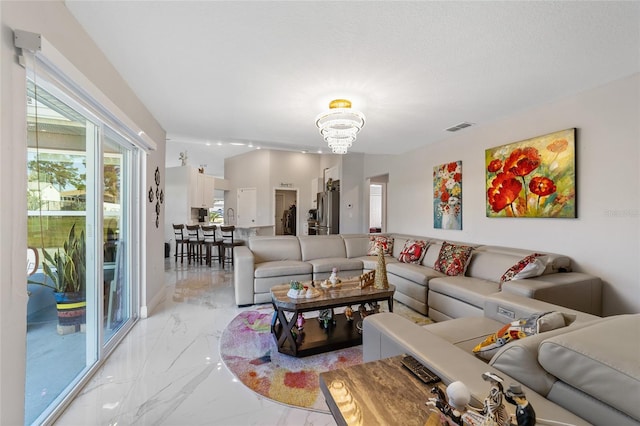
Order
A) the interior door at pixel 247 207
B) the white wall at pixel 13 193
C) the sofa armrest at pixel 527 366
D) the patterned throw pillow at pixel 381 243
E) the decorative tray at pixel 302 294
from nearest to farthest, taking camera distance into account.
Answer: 1. the sofa armrest at pixel 527 366
2. the white wall at pixel 13 193
3. the decorative tray at pixel 302 294
4. the patterned throw pillow at pixel 381 243
5. the interior door at pixel 247 207

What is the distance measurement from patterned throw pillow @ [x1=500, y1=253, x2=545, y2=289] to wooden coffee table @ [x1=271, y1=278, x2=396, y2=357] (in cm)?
118

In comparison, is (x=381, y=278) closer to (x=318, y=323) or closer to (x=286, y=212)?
(x=318, y=323)

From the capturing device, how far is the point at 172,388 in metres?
1.94

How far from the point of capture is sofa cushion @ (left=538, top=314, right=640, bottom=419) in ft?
2.41

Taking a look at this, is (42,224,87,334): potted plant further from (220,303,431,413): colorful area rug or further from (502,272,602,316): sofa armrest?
(502,272,602,316): sofa armrest

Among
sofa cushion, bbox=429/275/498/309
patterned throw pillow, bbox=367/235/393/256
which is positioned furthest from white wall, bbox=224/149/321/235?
sofa cushion, bbox=429/275/498/309

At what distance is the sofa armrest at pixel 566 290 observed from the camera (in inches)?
89.7

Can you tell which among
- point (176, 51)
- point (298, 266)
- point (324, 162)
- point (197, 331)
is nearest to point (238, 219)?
point (324, 162)

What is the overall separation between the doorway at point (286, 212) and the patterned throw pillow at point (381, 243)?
4205 mm

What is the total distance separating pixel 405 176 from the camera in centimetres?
536

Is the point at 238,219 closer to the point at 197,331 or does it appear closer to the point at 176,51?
the point at 197,331

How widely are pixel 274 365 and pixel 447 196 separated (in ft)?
11.5

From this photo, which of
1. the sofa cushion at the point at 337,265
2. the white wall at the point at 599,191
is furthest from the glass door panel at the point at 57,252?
the white wall at the point at 599,191

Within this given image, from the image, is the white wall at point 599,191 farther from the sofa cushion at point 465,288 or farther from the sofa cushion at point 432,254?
the sofa cushion at point 465,288
